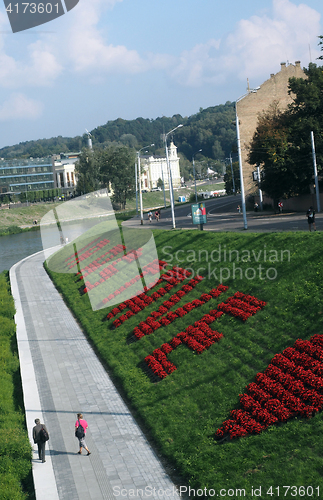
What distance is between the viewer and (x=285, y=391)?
575 inches

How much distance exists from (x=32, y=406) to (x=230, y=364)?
24.4 ft

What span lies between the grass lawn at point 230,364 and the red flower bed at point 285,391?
0.33 m

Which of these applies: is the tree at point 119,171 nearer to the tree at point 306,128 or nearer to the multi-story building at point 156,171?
the multi-story building at point 156,171

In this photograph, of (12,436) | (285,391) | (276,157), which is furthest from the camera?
(276,157)

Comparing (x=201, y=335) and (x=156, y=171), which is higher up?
(x=156, y=171)

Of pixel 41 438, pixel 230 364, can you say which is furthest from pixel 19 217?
pixel 41 438

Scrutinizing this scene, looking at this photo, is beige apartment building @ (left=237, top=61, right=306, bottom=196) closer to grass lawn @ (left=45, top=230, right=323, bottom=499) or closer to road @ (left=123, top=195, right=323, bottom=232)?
road @ (left=123, top=195, right=323, bottom=232)

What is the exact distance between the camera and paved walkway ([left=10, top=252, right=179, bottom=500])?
43.5 feet

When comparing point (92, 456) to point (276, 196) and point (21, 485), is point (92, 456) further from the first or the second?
point (276, 196)

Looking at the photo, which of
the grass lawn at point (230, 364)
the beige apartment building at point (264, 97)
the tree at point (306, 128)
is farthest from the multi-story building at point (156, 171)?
the grass lawn at point (230, 364)

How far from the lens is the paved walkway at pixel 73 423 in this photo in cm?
1326

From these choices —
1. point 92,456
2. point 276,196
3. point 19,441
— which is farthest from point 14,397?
point 276,196

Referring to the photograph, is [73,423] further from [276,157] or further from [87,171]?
[87,171]

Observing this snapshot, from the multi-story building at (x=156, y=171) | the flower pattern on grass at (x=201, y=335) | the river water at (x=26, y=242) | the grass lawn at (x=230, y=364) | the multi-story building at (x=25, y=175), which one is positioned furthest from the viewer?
the multi-story building at (x=156, y=171)
